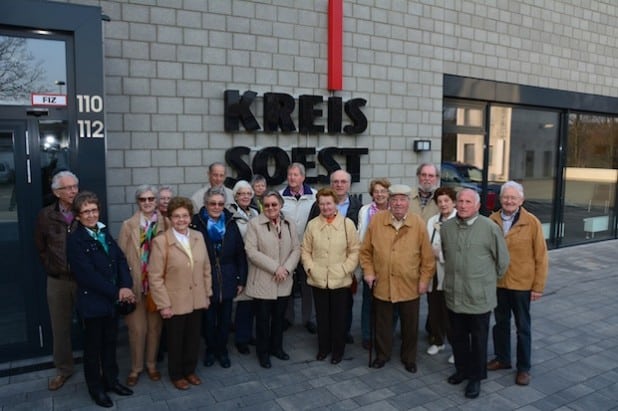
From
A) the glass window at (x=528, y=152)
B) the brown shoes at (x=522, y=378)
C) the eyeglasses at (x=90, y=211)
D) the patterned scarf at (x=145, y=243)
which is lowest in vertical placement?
the brown shoes at (x=522, y=378)

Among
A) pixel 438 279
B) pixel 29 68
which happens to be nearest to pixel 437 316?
pixel 438 279

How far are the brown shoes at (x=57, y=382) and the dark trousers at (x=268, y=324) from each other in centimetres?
170

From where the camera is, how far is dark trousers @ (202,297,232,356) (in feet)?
15.0

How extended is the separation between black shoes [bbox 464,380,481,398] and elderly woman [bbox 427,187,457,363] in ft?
1.81

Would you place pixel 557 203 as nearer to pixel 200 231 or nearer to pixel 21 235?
pixel 200 231

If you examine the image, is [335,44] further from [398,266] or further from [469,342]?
[469,342]

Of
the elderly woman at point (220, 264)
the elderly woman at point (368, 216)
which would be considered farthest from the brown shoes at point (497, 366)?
the elderly woman at point (220, 264)

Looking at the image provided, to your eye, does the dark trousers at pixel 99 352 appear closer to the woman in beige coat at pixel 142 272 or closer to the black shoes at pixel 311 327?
the woman in beige coat at pixel 142 272

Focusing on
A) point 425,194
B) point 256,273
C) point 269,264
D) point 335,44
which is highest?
point 335,44

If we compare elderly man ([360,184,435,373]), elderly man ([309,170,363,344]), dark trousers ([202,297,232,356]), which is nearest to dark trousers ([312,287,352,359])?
elderly man ([360,184,435,373])

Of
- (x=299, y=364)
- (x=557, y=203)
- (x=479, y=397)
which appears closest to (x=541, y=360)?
(x=479, y=397)

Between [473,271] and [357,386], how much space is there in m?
1.40

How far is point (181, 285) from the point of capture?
13.1ft

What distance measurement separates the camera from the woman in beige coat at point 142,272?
4.14m
